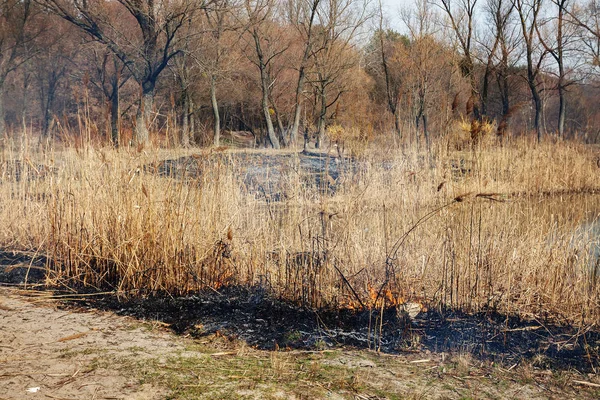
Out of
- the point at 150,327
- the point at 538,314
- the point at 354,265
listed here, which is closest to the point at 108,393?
the point at 150,327

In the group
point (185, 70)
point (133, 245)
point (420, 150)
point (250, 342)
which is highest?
point (185, 70)

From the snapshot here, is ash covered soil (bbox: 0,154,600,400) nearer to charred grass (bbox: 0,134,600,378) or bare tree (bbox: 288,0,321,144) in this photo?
charred grass (bbox: 0,134,600,378)

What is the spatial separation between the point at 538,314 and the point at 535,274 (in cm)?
67

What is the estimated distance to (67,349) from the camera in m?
2.77

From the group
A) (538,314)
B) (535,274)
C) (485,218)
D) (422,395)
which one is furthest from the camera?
(485,218)

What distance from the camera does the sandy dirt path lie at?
2.32m

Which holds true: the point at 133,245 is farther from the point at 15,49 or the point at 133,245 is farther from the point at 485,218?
the point at 15,49

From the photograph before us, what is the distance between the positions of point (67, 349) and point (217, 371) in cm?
80

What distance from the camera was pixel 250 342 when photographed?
3.16 m

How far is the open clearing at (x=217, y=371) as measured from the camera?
7.80 feet

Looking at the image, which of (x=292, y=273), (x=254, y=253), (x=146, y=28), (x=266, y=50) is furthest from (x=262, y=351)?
(x=266, y=50)

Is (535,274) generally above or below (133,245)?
below

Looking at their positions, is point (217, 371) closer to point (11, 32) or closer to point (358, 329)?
point (358, 329)

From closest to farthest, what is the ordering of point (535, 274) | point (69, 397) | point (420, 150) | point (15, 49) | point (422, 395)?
point (69, 397)
point (422, 395)
point (535, 274)
point (420, 150)
point (15, 49)
